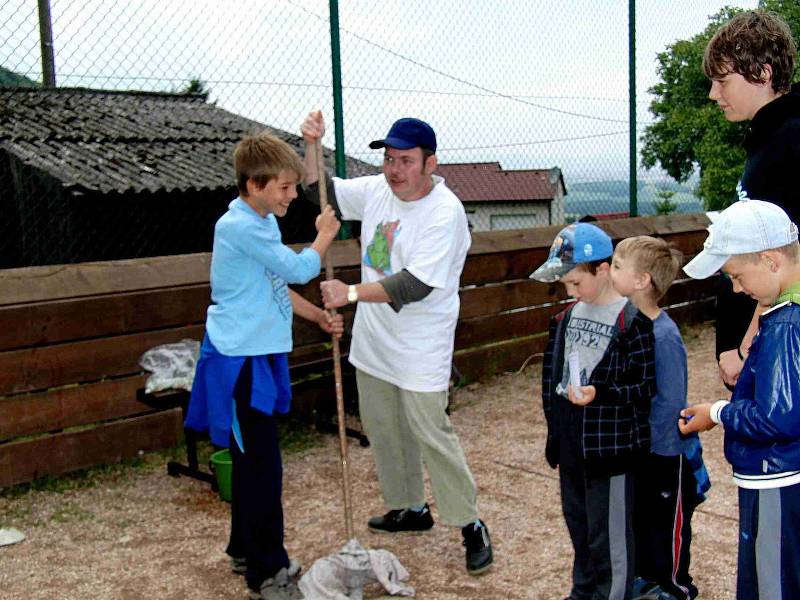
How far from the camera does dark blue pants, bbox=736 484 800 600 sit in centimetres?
229

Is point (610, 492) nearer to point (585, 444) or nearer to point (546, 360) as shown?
point (585, 444)

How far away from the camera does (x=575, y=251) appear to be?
3049mm

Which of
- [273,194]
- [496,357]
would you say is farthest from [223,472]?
[496,357]

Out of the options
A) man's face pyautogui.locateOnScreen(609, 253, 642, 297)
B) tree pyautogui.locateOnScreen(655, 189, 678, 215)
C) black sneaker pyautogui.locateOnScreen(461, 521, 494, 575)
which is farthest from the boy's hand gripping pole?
tree pyautogui.locateOnScreen(655, 189, 678, 215)

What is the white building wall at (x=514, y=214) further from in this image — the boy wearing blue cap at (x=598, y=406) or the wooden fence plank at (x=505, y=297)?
the boy wearing blue cap at (x=598, y=406)

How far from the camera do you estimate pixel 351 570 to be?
3455mm

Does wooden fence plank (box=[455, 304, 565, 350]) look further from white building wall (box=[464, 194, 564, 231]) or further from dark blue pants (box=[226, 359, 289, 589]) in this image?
dark blue pants (box=[226, 359, 289, 589])

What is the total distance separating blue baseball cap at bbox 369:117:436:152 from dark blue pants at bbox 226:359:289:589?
1035 mm

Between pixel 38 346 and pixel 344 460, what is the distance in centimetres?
206

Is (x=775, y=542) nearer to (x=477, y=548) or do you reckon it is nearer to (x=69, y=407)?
(x=477, y=548)

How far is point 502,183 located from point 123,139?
570 cm

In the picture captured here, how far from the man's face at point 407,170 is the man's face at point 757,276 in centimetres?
166

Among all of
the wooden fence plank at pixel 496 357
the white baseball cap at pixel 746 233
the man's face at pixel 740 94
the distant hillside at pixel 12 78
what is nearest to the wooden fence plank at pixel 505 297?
the wooden fence plank at pixel 496 357

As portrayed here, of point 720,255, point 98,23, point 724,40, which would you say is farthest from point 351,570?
point 98,23
